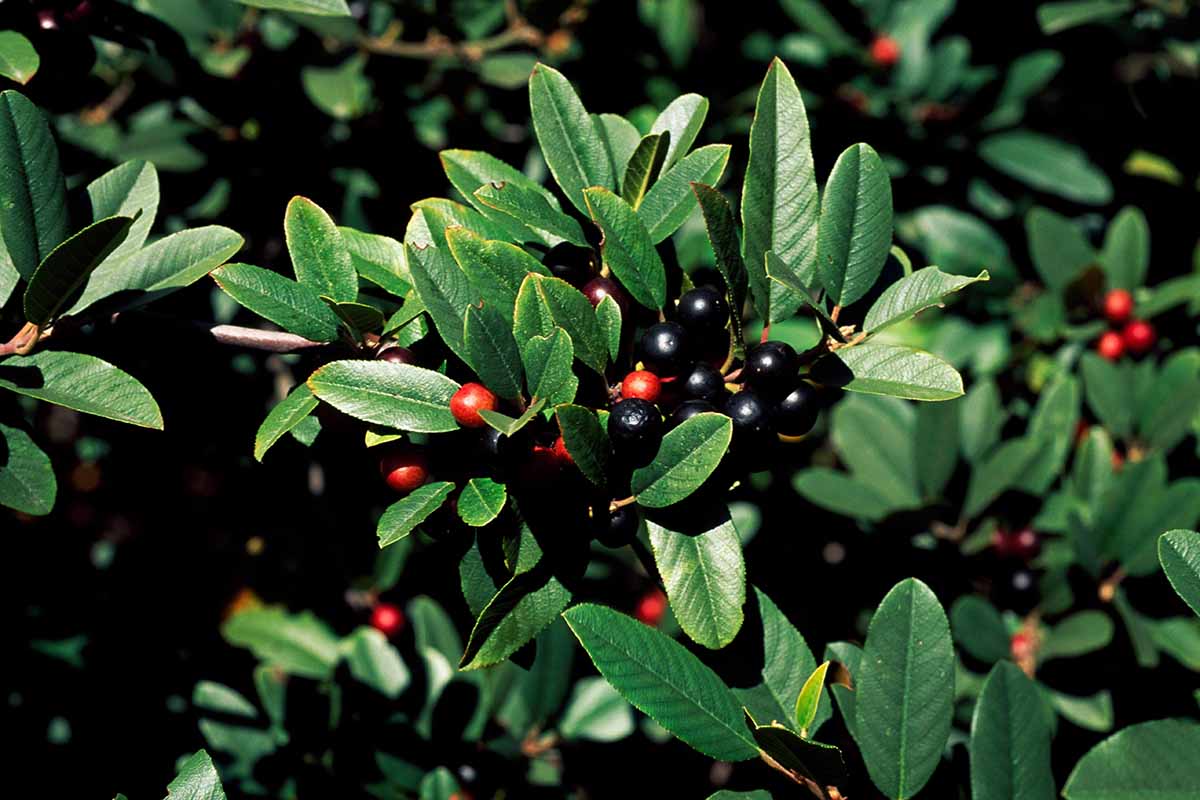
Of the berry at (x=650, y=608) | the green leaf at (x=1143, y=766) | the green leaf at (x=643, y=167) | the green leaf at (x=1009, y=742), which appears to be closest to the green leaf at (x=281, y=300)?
the green leaf at (x=643, y=167)

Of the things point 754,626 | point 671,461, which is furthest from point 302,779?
point 671,461

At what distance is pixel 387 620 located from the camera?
221 centimetres

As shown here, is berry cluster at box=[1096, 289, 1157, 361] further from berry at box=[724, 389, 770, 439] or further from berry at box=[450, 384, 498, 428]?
berry at box=[450, 384, 498, 428]

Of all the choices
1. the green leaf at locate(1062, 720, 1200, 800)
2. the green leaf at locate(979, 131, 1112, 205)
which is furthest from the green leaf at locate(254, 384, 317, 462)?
the green leaf at locate(979, 131, 1112, 205)

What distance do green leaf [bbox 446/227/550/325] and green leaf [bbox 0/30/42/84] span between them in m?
0.60

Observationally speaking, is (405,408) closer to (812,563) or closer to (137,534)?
(812,563)

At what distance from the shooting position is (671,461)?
1.08 m

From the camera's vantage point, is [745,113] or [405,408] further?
[745,113]

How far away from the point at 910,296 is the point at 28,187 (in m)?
0.99

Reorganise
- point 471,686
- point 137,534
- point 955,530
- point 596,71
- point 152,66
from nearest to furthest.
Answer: point 471,686
point 955,530
point 152,66
point 596,71
point 137,534

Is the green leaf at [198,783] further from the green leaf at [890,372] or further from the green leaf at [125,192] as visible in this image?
the green leaf at [890,372]

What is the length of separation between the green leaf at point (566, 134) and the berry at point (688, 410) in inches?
11.9

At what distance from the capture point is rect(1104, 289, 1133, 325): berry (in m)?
2.28

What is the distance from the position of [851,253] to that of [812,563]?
1210 millimetres
